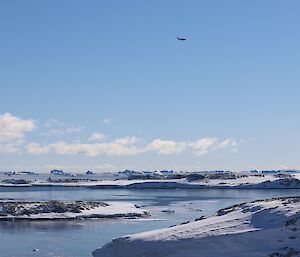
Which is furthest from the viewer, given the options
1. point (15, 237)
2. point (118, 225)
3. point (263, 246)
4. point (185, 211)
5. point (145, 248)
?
point (185, 211)

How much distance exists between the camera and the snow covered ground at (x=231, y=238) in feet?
102

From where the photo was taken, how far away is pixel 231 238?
106 feet

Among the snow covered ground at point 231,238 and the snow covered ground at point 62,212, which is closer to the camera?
the snow covered ground at point 231,238

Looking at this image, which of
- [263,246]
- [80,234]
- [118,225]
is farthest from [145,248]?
[118,225]

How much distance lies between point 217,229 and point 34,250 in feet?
53.1

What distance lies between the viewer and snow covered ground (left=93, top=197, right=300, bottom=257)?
102 ft

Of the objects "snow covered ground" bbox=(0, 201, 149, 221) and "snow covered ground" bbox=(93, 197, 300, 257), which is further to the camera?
"snow covered ground" bbox=(0, 201, 149, 221)

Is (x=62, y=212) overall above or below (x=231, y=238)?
above

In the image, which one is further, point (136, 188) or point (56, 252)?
point (136, 188)

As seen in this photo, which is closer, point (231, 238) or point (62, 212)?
point (231, 238)

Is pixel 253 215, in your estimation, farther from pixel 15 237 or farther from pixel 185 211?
pixel 185 211

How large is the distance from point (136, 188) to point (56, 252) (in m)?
125

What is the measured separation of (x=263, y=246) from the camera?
31.1 m

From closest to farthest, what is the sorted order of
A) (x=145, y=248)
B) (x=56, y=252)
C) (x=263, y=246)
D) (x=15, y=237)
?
(x=263, y=246)
(x=145, y=248)
(x=56, y=252)
(x=15, y=237)
